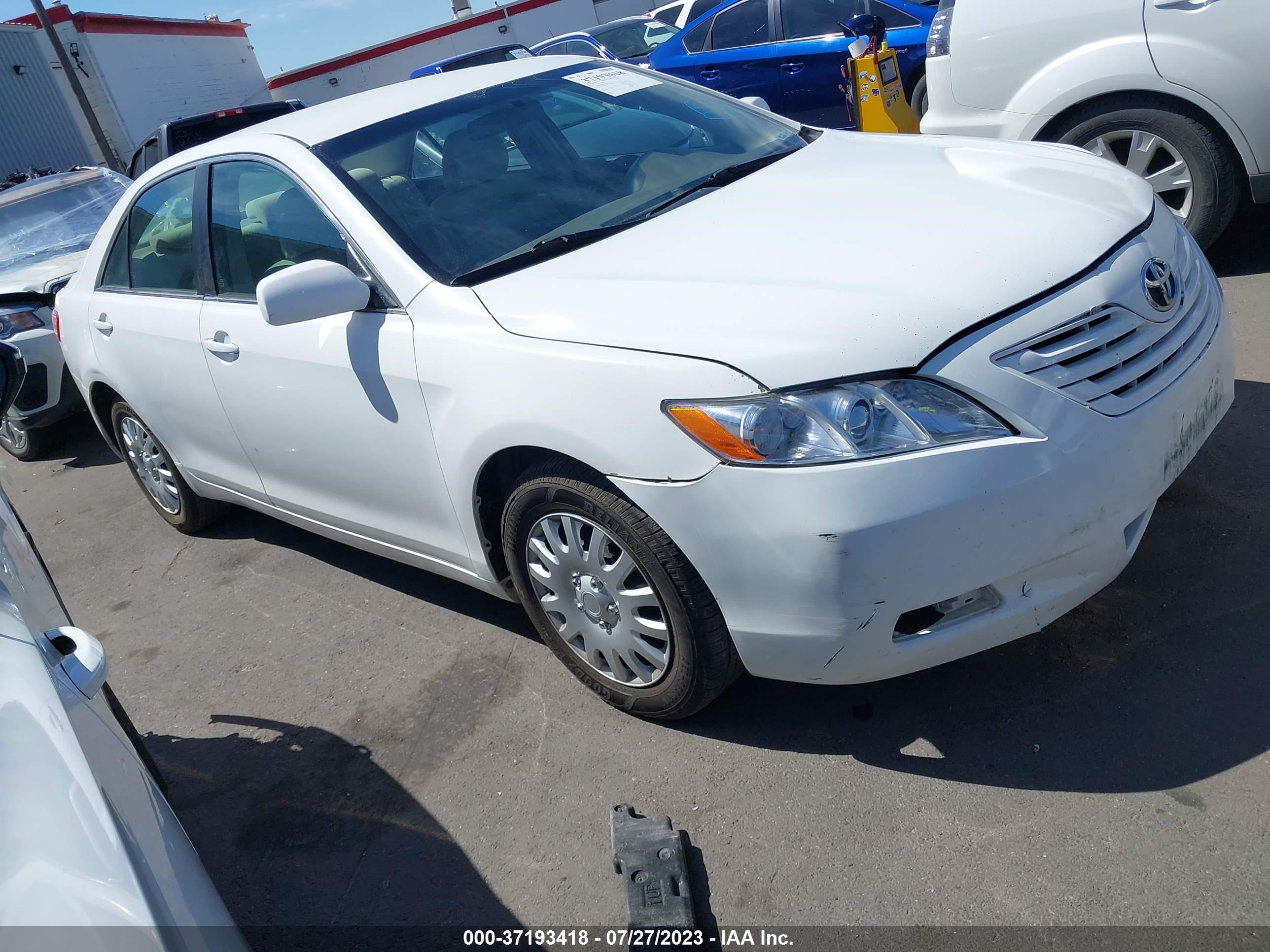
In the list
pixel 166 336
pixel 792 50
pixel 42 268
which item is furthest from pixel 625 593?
pixel 792 50

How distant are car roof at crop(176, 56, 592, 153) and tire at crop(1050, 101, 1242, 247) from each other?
245cm

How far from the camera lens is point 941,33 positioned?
16.6 feet

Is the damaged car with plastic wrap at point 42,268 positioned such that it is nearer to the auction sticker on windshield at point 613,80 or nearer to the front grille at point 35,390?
the front grille at point 35,390

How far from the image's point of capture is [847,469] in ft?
6.77

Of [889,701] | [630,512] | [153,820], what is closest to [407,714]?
[630,512]

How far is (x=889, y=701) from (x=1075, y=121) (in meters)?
3.38

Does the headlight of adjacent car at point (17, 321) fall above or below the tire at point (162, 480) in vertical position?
above

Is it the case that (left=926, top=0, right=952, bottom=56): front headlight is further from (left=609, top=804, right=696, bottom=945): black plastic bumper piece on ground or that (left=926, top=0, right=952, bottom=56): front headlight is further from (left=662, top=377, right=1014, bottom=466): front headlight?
(left=609, top=804, right=696, bottom=945): black plastic bumper piece on ground

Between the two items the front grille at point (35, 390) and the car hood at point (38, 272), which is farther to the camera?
the car hood at point (38, 272)

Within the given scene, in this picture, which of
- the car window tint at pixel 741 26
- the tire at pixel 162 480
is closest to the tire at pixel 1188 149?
the tire at pixel 162 480

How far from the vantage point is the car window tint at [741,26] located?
28.2 ft

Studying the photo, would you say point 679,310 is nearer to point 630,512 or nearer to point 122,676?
point 630,512

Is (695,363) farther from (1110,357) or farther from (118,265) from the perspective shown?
(118,265)

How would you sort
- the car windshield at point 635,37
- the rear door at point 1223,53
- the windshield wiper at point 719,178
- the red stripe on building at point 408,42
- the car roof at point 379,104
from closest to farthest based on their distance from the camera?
the windshield wiper at point 719,178, the car roof at point 379,104, the rear door at point 1223,53, the car windshield at point 635,37, the red stripe on building at point 408,42
